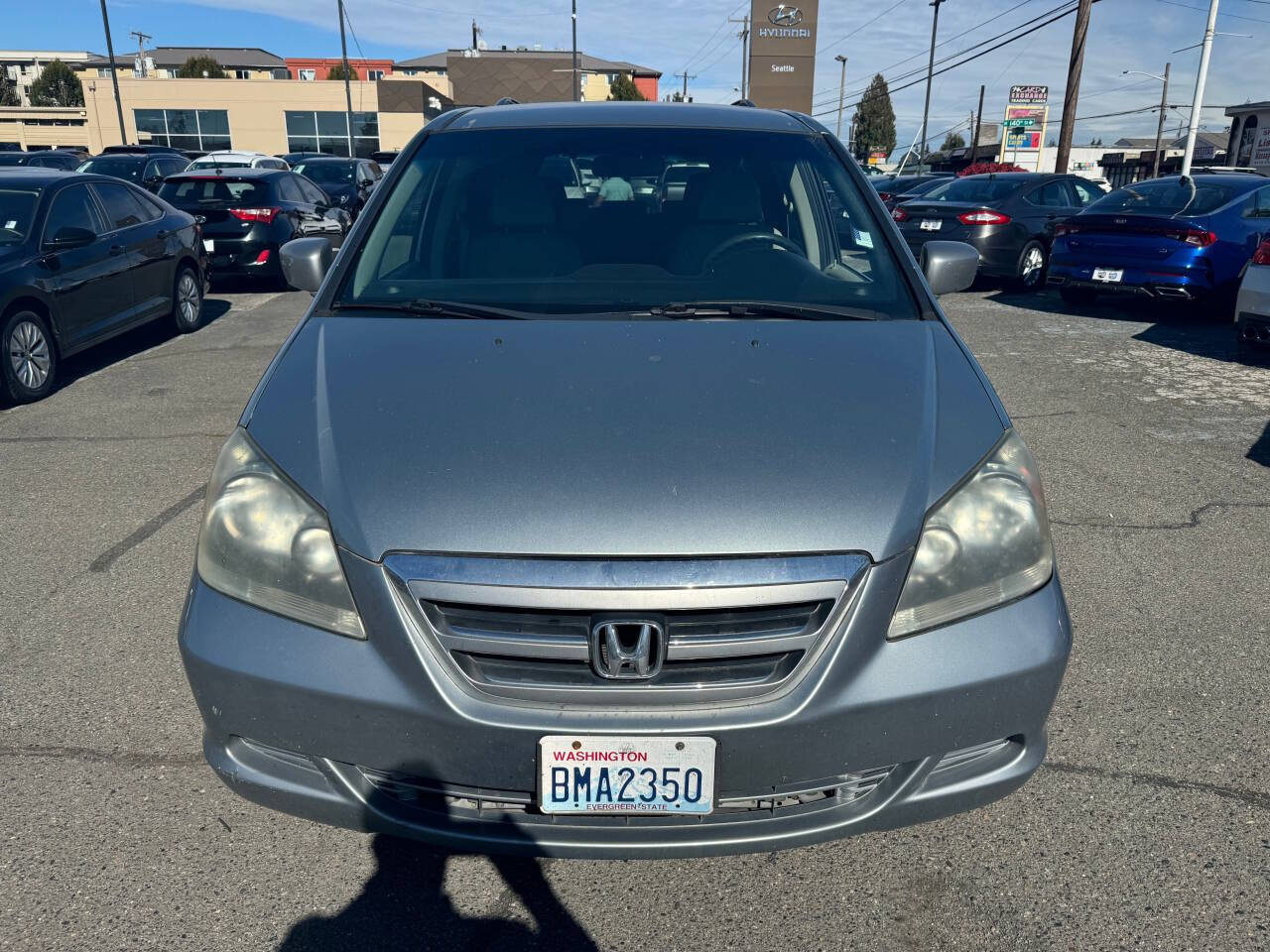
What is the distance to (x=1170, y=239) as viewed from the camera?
10195mm

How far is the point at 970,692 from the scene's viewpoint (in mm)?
2004

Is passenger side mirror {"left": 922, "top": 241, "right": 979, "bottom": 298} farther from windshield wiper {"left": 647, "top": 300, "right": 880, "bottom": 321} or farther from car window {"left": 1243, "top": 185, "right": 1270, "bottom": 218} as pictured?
car window {"left": 1243, "top": 185, "right": 1270, "bottom": 218}

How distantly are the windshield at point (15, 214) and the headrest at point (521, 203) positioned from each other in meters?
5.65

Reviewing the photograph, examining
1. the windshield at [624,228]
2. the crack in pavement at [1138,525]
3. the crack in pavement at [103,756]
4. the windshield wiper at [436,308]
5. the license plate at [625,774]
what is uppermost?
the windshield at [624,228]

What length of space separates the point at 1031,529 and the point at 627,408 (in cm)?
92

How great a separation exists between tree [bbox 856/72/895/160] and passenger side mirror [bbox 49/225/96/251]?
3916 inches

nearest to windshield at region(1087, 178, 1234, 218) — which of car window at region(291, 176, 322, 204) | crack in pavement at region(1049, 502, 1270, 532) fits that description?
crack in pavement at region(1049, 502, 1270, 532)

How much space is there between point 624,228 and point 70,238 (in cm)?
606

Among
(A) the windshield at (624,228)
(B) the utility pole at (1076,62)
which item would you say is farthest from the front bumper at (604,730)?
(B) the utility pole at (1076,62)

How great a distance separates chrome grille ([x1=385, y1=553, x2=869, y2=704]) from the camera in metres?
1.90

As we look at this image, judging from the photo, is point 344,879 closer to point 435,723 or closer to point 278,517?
point 435,723

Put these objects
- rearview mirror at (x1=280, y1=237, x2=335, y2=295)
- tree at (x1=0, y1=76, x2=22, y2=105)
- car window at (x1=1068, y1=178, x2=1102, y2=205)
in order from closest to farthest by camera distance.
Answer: rearview mirror at (x1=280, y1=237, x2=335, y2=295) < car window at (x1=1068, y1=178, x2=1102, y2=205) < tree at (x1=0, y1=76, x2=22, y2=105)

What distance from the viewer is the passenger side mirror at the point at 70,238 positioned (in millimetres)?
7496

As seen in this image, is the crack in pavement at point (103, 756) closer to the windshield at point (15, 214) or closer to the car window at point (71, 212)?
the windshield at point (15, 214)
